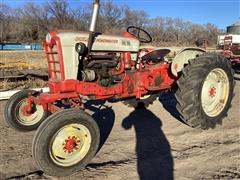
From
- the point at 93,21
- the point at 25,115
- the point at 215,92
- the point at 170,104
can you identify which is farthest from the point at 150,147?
the point at 170,104

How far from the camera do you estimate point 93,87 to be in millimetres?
4410

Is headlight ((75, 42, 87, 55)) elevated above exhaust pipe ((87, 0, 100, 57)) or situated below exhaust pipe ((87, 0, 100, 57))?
below

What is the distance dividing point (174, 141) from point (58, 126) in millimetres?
1884

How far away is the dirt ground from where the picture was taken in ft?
11.6

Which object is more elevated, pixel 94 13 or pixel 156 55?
pixel 94 13

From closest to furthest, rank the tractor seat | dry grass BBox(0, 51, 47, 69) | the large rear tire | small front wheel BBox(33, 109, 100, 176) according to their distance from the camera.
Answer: small front wheel BBox(33, 109, 100, 176) < the large rear tire < the tractor seat < dry grass BBox(0, 51, 47, 69)

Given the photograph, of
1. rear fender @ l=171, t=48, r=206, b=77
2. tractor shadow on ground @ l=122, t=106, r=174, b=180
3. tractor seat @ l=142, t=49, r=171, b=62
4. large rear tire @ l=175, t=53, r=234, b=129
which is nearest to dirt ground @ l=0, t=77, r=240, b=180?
tractor shadow on ground @ l=122, t=106, r=174, b=180

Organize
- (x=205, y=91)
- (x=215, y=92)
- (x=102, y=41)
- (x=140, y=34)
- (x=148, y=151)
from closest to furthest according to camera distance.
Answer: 1. (x=148, y=151)
2. (x=102, y=41)
3. (x=205, y=91)
4. (x=215, y=92)
5. (x=140, y=34)

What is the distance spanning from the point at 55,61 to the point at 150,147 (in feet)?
6.08

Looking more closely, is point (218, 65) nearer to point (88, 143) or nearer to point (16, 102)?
point (88, 143)

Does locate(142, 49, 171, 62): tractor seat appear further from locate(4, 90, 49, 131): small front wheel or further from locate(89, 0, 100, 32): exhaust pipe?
locate(4, 90, 49, 131): small front wheel

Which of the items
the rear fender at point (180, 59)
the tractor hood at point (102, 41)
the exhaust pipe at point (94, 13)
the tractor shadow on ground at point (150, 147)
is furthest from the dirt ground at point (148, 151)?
the exhaust pipe at point (94, 13)

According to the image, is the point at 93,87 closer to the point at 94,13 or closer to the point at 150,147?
the point at 94,13

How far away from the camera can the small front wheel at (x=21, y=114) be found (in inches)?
189
